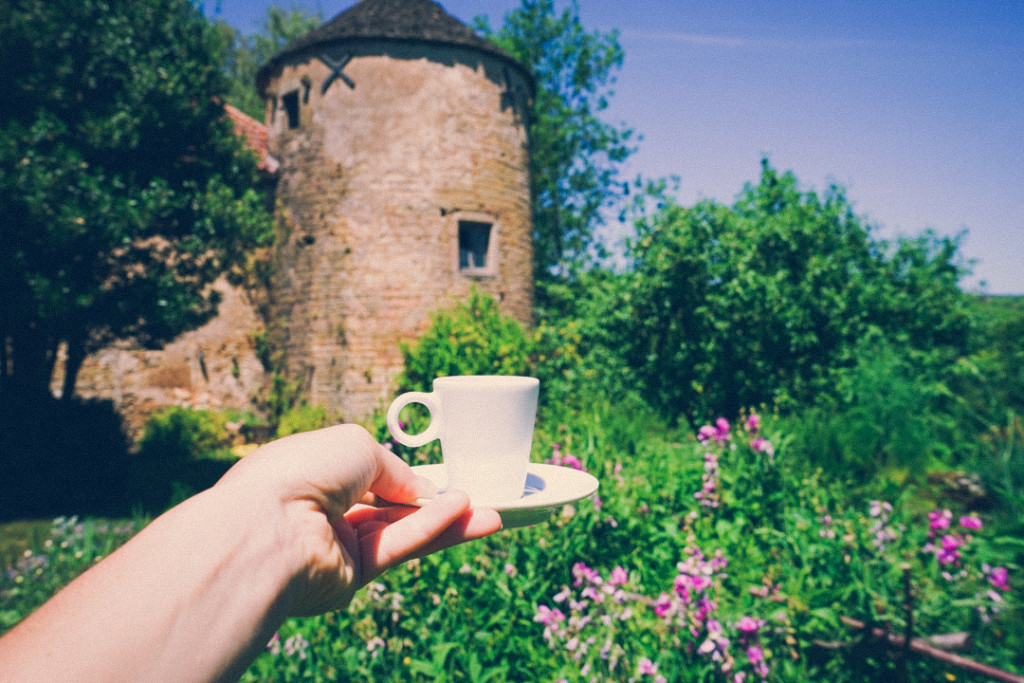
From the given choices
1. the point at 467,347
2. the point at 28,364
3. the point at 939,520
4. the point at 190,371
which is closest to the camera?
the point at 939,520

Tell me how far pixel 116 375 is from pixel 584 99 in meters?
13.2

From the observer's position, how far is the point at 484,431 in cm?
124

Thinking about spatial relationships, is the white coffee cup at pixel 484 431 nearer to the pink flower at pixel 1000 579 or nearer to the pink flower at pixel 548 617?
the pink flower at pixel 548 617

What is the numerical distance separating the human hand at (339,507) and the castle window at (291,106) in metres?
10.8

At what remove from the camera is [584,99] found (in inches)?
626

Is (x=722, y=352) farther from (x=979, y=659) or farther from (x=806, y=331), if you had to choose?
(x=979, y=659)

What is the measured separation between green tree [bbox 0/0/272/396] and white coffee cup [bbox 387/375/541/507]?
6266 millimetres

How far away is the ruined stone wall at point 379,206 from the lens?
29.7ft

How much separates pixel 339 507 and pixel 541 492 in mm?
446

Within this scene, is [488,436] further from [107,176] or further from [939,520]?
[107,176]

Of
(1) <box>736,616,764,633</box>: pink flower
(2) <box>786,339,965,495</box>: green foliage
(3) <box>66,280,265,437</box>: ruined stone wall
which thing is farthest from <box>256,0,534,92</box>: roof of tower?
(1) <box>736,616,764,633</box>: pink flower

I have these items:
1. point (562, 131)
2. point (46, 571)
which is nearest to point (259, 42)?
point (562, 131)

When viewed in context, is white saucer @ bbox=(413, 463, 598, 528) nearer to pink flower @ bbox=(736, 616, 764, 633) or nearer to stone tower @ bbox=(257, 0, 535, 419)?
pink flower @ bbox=(736, 616, 764, 633)

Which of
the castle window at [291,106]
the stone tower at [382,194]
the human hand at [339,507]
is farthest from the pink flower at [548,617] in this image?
the castle window at [291,106]
